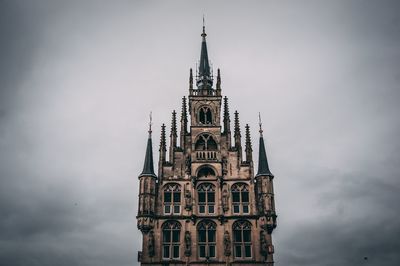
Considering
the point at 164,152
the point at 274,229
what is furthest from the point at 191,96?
the point at 274,229

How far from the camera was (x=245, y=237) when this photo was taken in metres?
43.4

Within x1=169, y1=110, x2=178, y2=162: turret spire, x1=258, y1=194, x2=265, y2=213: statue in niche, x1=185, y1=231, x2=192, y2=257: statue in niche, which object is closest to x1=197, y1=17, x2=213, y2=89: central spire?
x1=169, y1=110, x2=178, y2=162: turret spire

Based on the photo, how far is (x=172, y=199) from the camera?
45062 mm

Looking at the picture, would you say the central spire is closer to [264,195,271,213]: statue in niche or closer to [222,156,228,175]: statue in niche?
[222,156,228,175]: statue in niche

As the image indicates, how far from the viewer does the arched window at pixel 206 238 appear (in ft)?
140

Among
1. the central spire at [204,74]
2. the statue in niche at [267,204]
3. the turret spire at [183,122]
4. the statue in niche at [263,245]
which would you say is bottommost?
the statue in niche at [263,245]

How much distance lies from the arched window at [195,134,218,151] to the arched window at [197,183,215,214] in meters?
4.46

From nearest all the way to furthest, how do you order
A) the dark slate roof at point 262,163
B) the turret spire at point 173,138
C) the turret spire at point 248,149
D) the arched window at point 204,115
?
the dark slate roof at point 262,163
the turret spire at point 248,149
the turret spire at point 173,138
the arched window at point 204,115

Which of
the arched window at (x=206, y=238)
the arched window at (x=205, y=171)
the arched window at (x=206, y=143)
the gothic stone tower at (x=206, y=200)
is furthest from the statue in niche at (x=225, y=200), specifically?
the arched window at (x=206, y=143)

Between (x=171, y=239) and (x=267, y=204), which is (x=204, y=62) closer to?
(x=267, y=204)

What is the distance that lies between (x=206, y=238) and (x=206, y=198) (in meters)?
4.32

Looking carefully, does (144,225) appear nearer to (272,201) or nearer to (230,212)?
(230,212)

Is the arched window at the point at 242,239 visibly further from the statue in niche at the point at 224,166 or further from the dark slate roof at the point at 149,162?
the dark slate roof at the point at 149,162

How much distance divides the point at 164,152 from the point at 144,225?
8.73 meters
